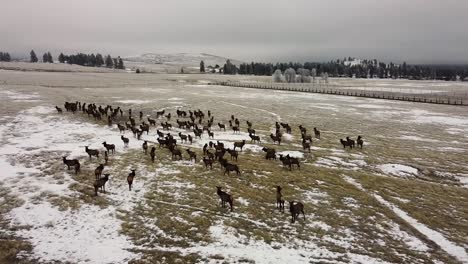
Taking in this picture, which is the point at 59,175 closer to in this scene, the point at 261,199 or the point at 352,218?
the point at 261,199

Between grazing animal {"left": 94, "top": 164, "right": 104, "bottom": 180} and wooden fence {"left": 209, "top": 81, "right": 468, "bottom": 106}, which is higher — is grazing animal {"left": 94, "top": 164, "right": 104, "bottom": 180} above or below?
below

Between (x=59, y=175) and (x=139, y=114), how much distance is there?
2478cm

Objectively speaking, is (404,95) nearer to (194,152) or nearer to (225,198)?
(194,152)

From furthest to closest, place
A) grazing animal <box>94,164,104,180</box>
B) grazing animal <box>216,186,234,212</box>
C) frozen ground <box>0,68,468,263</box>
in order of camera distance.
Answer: grazing animal <box>94,164,104,180</box> < grazing animal <box>216,186,234,212</box> < frozen ground <box>0,68,468,263</box>

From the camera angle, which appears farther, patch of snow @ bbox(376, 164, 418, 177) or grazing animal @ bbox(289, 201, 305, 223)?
patch of snow @ bbox(376, 164, 418, 177)

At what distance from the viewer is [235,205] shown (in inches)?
757

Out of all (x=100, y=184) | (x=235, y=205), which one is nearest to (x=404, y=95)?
(x=235, y=205)

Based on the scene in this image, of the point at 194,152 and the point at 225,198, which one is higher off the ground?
the point at 194,152

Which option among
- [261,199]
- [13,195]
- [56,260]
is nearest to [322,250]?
[261,199]

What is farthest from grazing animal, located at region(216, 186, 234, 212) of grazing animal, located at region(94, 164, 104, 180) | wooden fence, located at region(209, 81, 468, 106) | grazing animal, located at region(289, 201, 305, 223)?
wooden fence, located at region(209, 81, 468, 106)


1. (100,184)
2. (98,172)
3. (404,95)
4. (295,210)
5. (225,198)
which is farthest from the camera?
(404,95)

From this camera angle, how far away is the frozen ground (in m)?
15.1

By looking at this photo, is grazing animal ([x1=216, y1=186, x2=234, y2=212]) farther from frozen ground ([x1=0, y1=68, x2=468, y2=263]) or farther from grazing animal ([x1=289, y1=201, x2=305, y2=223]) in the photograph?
grazing animal ([x1=289, y1=201, x2=305, y2=223])

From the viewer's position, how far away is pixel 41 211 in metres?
17.8
